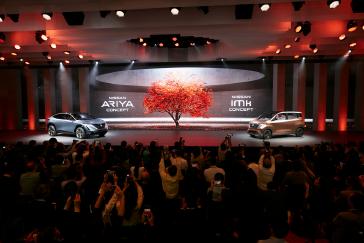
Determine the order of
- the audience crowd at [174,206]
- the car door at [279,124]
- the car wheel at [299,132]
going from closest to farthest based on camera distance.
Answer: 1. the audience crowd at [174,206]
2. the car door at [279,124]
3. the car wheel at [299,132]

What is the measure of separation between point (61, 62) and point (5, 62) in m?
3.46

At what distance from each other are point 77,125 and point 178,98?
20.5ft

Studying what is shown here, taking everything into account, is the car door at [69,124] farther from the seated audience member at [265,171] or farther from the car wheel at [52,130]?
the seated audience member at [265,171]

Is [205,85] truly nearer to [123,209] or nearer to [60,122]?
[60,122]

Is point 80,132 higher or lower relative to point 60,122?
lower

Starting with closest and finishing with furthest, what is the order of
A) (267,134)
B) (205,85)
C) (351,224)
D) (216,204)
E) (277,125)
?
1. (351,224)
2. (216,204)
3. (267,134)
4. (277,125)
5. (205,85)

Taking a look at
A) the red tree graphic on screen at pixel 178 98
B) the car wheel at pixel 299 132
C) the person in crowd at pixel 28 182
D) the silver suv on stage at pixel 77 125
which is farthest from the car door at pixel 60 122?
the car wheel at pixel 299 132

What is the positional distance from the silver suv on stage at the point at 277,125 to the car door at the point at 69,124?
9346 millimetres

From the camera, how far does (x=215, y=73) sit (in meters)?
23.3

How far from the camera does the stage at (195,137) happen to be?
15.0m

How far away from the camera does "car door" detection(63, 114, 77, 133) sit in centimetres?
1719

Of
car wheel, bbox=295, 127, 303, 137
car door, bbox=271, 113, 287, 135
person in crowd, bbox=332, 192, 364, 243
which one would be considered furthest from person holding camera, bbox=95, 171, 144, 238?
car wheel, bbox=295, 127, 303, 137

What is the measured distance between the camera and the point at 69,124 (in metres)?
17.3

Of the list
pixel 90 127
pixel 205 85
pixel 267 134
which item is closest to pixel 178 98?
pixel 205 85
